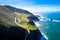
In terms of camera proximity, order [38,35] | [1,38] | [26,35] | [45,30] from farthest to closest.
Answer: [45,30], [38,35], [26,35], [1,38]

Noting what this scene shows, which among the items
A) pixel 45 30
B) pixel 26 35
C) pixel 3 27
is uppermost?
pixel 3 27

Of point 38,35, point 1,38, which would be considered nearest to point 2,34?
point 1,38

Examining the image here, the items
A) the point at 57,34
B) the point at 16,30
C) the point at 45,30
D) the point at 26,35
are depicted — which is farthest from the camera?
the point at 45,30

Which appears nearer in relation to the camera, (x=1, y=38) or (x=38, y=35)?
(x=1, y=38)

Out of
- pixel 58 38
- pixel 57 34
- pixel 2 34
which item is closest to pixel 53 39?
pixel 58 38

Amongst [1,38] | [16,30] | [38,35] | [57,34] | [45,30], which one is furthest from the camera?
[45,30]

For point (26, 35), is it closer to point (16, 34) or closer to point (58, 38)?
point (16, 34)

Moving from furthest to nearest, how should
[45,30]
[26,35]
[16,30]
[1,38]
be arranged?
[45,30] → [26,35] → [16,30] → [1,38]

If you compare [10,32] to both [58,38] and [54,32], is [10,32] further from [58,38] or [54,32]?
[54,32]

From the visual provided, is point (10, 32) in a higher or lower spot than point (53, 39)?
higher
